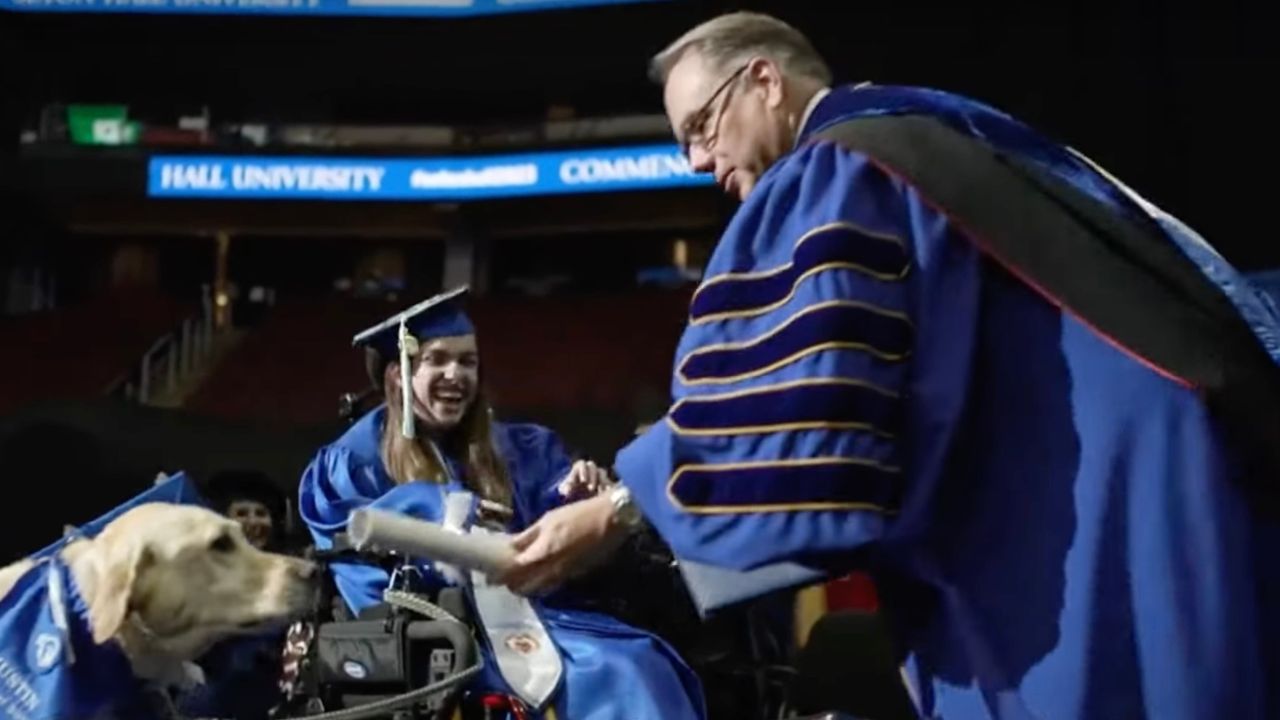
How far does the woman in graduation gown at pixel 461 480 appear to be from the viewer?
3.32 metres

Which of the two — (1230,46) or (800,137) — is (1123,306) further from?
(1230,46)

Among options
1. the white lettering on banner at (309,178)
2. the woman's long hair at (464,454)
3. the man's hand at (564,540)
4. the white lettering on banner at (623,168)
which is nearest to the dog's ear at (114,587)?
the woman's long hair at (464,454)

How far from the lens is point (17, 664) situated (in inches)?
113

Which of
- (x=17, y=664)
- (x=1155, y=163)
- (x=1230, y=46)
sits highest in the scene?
(x=1230, y=46)

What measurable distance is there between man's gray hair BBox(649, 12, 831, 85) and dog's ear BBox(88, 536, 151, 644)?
5.96 feet

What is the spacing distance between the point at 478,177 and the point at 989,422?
1463 centimetres

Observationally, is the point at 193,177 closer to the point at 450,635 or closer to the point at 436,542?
the point at 450,635

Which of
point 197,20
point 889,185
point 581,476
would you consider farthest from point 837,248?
point 197,20

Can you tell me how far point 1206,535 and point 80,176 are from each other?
673 inches

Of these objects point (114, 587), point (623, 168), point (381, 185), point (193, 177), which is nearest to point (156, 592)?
point (114, 587)

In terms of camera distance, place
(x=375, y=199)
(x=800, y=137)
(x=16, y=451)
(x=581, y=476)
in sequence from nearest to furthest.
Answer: (x=800, y=137)
(x=581, y=476)
(x=16, y=451)
(x=375, y=199)

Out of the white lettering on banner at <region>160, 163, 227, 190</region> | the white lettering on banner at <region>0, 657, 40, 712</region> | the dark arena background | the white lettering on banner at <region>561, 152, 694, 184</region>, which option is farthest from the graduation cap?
the white lettering on banner at <region>160, 163, 227, 190</region>

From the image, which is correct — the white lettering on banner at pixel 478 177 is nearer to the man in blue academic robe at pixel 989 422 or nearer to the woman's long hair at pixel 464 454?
the woman's long hair at pixel 464 454

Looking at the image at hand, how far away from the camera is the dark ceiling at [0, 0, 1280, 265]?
11.3 meters
